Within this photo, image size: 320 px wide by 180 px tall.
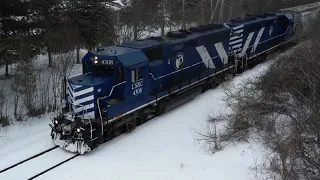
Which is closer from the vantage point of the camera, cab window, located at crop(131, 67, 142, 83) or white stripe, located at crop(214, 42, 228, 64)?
cab window, located at crop(131, 67, 142, 83)

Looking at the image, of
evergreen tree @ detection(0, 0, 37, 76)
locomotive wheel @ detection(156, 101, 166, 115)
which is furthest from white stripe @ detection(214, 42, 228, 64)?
evergreen tree @ detection(0, 0, 37, 76)

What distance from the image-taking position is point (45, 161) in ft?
35.0

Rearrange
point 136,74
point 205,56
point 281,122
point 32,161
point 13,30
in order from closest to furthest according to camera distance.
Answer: point 32,161, point 281,122, point 136,74, point 13,30, point 205,56

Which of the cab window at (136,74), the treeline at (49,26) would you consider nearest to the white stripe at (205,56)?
the cab window at (136,74)

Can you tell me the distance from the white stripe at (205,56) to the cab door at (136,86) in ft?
15.3

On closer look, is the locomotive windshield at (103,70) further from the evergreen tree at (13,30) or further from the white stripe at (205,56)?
the white stripe at (205,56)

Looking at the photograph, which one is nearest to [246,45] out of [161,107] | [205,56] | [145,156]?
[205,56]

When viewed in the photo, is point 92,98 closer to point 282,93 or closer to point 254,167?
point 254,167

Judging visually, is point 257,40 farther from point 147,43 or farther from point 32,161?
point 32,161

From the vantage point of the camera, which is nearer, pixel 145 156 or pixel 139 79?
pixel 145 156

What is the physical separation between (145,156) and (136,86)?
2.72 metres

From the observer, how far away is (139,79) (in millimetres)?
12523

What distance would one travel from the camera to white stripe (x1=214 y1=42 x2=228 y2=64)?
18.3m

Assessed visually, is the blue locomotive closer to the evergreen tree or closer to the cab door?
the cab door
